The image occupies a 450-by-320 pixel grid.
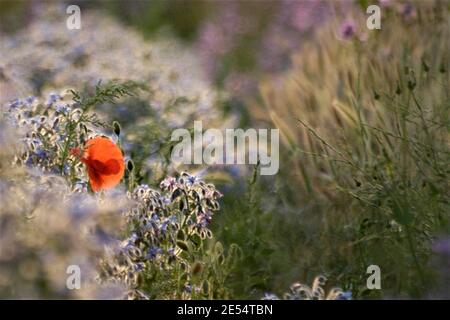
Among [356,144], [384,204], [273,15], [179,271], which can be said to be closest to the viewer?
[179,271]

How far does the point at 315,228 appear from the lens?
4379 mm

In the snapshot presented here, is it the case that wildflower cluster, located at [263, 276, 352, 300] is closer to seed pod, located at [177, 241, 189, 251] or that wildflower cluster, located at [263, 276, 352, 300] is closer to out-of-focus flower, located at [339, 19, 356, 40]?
seed pod, located at [177, 241, 189, 251]

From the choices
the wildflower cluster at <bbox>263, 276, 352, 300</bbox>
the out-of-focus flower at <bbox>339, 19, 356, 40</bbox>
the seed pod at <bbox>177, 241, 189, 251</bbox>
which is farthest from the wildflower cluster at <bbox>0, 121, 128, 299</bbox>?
the out-of-focus flower at <bbox>339, 19, 356, 40</bbox>

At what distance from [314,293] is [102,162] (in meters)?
0.91

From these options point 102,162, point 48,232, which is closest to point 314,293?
point 102,162

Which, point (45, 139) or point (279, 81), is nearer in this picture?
point (45, 139)

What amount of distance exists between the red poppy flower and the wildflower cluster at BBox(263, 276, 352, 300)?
2.35 ft

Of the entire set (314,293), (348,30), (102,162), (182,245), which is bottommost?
(314,293)

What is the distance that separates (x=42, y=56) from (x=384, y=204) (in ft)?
6.15

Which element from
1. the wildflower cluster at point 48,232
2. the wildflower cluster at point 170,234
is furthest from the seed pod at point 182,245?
the wildflower cluster at point 48,232

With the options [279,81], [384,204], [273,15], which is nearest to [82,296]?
[384,204]

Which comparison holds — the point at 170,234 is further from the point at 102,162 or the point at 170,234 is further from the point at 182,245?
the point at 102,162

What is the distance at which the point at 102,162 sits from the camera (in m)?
3.68
